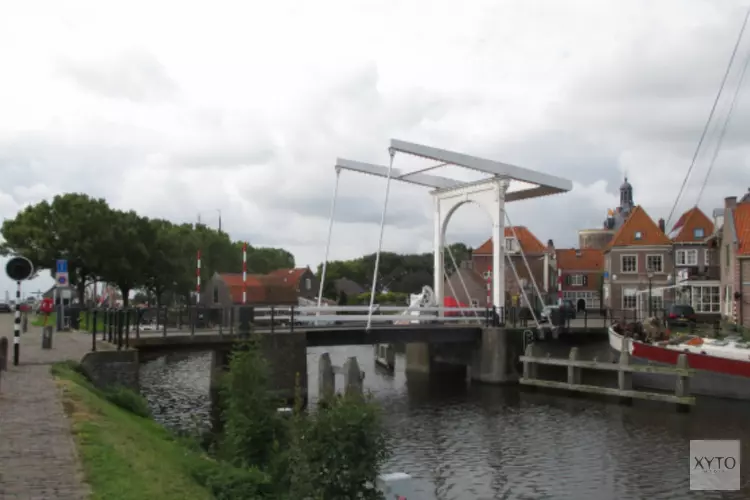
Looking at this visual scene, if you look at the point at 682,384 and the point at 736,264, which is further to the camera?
the point at 736,264

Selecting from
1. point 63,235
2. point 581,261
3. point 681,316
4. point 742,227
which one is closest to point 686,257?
point 681,316

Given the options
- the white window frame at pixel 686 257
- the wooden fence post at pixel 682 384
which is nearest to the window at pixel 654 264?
the white window frame at pixel 686 257

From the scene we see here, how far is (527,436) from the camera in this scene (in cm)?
1477

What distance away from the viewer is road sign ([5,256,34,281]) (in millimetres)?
12062

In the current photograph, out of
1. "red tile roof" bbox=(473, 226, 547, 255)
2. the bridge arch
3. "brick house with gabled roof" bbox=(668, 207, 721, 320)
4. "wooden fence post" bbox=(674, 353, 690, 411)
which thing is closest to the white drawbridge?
the bridge arch

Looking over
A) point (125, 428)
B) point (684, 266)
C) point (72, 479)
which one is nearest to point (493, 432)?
point (125, 428)

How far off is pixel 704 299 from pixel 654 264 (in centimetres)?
770

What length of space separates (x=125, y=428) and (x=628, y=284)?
1727 inches

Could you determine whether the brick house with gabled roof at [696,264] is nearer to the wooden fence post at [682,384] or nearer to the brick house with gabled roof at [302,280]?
the wooden fence post at [682,384]

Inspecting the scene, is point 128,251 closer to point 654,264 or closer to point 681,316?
point 681,316

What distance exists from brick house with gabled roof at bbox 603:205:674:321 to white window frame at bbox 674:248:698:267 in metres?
2.57

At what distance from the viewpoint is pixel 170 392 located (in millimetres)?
19609

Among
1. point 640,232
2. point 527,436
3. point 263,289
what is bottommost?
point 527,436

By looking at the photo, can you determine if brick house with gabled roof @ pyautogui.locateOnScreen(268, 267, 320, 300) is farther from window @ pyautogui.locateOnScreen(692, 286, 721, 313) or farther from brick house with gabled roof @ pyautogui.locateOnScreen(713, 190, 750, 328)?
brick house with gabled roof @ pyautogui.locateOnScreen(713, 190, 750, 328)
